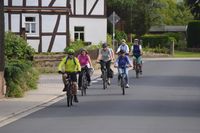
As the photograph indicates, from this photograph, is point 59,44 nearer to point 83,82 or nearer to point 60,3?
point 60,3

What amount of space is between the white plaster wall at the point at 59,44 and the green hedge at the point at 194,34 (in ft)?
117

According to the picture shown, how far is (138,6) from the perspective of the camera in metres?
81.4

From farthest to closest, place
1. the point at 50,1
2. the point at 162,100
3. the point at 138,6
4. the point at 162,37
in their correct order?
the point at 138,6 < the point at 162,37 < the point at 50,1 < the point at 162,100

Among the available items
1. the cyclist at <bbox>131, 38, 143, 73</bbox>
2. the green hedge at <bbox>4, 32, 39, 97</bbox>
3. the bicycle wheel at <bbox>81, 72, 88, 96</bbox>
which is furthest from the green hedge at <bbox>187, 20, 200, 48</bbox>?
the bicycle wheel at <bbox>81, 72, 88, 96</bbox>

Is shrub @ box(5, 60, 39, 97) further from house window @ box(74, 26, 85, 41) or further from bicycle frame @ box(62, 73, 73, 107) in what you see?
house window @ box(74, 26, 85, 41)

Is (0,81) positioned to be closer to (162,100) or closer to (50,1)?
(162,100)

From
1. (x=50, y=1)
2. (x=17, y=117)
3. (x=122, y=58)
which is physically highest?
(x=50, y=1)

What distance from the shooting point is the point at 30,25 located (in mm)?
45688

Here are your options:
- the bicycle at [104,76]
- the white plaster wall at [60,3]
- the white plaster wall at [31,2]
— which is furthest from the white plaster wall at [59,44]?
the bicycle at [104,76]

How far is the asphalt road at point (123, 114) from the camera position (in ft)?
46.8

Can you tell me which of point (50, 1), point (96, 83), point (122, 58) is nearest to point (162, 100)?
point (122, 58)

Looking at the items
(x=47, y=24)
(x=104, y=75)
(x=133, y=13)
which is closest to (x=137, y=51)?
(x=104, y=75)

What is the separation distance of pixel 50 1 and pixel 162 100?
25342mm

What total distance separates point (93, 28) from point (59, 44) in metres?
14.6
